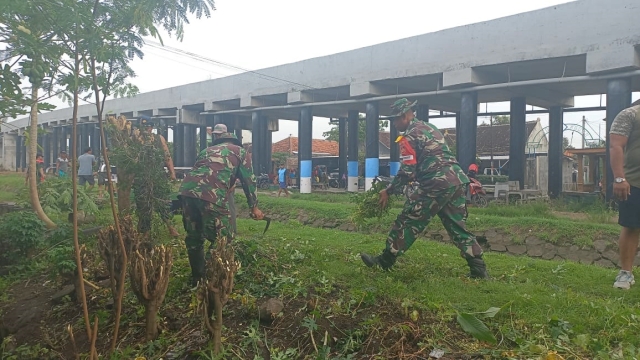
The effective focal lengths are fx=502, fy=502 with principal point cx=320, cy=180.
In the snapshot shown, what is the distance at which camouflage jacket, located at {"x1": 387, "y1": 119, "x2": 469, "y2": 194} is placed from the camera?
4.83 metres

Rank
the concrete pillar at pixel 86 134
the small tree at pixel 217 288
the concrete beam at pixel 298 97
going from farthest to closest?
the concrete pillar at pixel 86 134 → the concrete beam at pixel 298 97 → the small tree at pixel 217 288

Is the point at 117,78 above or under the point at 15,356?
above

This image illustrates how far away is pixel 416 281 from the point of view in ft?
15.1

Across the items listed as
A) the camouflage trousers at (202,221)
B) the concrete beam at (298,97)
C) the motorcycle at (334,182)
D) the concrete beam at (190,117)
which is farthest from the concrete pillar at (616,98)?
the concrete beam at (190,117)

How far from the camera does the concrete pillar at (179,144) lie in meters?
25.1

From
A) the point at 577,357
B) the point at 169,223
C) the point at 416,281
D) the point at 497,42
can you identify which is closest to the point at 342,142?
the point at 497,42

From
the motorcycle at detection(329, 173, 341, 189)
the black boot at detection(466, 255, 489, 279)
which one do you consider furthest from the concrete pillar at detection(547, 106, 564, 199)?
the black boot at detection(466, 255, 489, 279)

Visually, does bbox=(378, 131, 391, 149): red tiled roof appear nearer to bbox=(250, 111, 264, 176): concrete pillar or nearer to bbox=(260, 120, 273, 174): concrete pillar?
bbox=(260, 120, 273, 174): concrete pillar

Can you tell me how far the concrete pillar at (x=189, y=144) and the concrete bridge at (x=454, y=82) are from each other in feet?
0.17

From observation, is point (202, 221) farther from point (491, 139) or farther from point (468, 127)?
point (491, 139)

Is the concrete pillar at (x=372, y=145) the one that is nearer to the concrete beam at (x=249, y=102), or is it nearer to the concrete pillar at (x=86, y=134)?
the concrete beam at (x=249, y=102)

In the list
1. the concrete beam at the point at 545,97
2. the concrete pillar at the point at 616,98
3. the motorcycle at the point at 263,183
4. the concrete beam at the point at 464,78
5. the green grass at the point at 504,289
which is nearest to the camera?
the green grass at the point at 504,289

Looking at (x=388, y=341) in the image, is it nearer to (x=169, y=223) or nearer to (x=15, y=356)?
(x=15, y=356)

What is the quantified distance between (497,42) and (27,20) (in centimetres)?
1215
